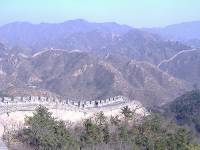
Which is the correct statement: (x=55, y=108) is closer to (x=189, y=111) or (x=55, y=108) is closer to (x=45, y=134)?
(x=45, y=134)

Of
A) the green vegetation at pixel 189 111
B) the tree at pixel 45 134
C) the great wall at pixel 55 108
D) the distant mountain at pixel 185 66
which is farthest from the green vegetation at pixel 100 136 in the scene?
the distant mountain at pixel 185 66

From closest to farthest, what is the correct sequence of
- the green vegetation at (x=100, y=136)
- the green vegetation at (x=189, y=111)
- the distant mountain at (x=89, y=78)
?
the green vegetation at (x=100, y=136), the green vegetation at (x=189, y=111), the distant mountain at (x=89, y=78)

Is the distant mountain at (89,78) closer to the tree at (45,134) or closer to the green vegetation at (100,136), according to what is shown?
the green vegetation at (100,136)

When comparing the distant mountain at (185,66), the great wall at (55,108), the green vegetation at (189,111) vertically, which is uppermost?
the distant mountain at (185,66)

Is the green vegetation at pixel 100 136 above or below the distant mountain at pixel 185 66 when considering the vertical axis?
below

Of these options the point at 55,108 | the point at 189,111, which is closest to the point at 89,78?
the point at 189,111

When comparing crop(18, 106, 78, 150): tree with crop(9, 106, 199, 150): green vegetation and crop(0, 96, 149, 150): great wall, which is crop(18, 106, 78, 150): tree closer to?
crop(9, 106, 199, 150): green vegetation

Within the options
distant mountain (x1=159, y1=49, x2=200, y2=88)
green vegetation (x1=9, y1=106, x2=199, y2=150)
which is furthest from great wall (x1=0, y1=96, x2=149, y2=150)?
distant mountain (x1=159, y1=49, x2=200, y2=88)
